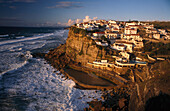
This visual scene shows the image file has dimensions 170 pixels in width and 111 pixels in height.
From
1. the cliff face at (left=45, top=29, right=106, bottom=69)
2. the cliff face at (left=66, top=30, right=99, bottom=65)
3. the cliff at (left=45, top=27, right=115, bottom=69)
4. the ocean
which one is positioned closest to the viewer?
the ocean

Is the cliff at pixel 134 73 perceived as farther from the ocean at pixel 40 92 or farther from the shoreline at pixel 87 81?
the ocean at pixel 40 92

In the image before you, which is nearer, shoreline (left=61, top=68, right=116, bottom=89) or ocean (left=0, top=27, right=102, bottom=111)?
ocean (left=0, top=27, right=102, bottom=111)

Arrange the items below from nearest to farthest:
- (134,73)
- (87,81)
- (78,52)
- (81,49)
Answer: (87,81)
(134,73)
(81,49)
(78,52)

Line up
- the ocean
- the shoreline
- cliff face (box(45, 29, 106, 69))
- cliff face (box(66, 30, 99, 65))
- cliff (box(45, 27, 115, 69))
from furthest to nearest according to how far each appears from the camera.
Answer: cliff face (box(66, 30, 99, 65)), cliff face (box(45, 29, 106, 69)), cliff (box(45, 27, 115, 69)), the shoreline, the ocean

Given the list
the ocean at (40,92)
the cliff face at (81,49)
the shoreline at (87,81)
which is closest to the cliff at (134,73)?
the cliff face at (81,49)

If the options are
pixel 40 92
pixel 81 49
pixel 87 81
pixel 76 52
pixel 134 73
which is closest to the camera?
pixel 40 92

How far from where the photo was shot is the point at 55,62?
35.0 meters

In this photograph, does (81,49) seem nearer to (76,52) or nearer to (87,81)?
(76,52)

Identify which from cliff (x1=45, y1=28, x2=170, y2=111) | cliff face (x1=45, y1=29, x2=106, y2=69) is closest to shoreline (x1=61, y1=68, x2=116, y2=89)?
cliff (x1=45, y1=28, x2=170, y2=111)

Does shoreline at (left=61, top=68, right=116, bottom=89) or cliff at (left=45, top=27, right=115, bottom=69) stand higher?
cliff at (left=45, top=27, right=115, bottom=69)

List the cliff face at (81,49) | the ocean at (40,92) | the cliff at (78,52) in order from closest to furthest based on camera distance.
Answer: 1. the ocean at (40,92)
2. the cliff at (78,52)
3. the cliff face at (81,49)

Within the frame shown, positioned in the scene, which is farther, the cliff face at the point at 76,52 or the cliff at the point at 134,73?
the cliff face at the point at 76,52

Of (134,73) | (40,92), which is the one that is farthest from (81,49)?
(40,92)

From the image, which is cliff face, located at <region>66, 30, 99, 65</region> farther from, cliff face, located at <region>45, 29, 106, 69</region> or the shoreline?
the shoreline
